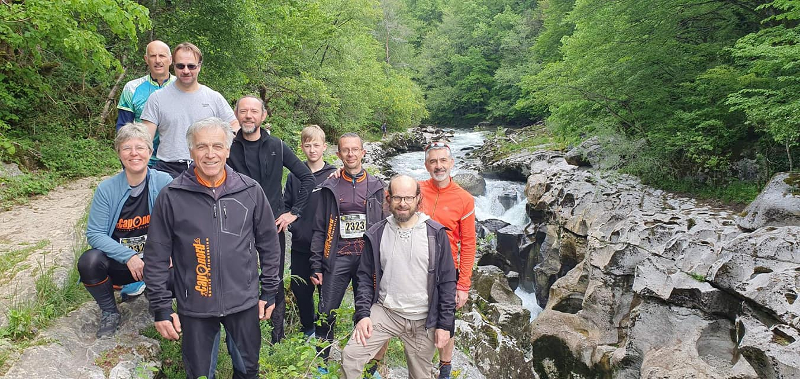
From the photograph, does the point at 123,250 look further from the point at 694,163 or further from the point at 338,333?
the point at 694,163

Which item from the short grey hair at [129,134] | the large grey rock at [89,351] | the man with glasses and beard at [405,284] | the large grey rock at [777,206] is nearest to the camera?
the large grey rock at [89,351]

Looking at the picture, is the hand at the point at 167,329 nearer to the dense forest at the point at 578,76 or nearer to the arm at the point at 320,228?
the arm at the point at 320,228

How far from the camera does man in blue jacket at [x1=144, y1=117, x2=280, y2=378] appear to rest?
2.27 meters

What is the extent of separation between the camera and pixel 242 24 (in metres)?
9.55

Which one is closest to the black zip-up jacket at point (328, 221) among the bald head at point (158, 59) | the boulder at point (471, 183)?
the bald head at point (158, 59)

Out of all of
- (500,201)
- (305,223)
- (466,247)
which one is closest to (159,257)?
(305,223)

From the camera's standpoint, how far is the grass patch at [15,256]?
366cm

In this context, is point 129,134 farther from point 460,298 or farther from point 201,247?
point 460,298

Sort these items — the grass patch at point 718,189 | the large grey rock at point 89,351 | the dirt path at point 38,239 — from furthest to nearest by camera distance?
the grass patch at point 718,189, the dirt path at point 38,239, the large grey rock at point 89,351

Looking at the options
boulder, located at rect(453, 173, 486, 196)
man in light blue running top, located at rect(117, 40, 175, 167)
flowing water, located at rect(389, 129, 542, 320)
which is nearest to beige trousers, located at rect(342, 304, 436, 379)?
man in light blue running top, located at rect(117, 40, 175, 167)

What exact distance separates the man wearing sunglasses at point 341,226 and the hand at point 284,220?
0.72 feet

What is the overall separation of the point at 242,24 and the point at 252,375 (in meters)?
8.85

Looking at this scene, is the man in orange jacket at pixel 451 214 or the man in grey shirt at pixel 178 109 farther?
the man in orange jacket at pixel 451 214

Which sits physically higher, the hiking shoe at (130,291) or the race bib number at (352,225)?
the race bib number at (352,225)
